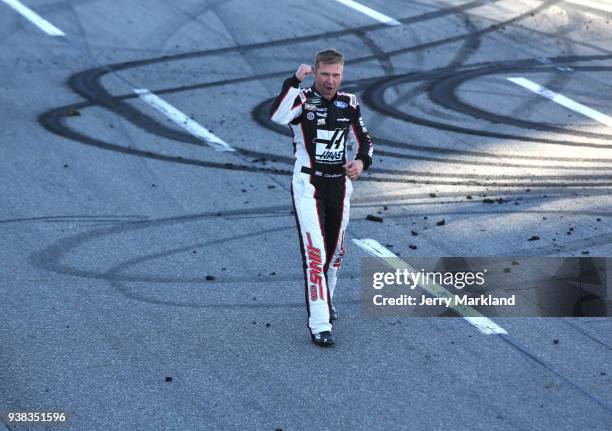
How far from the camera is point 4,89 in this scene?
16203mm

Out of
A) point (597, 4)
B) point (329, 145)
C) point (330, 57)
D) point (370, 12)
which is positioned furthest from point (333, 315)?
point (597, 4)

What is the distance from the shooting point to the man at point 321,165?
25.5ft

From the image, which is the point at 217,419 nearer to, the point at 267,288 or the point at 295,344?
the point at 295,344

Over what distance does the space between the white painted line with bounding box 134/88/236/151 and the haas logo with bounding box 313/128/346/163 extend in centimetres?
574

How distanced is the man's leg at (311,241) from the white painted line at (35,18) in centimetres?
1272

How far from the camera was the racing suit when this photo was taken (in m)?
7.83

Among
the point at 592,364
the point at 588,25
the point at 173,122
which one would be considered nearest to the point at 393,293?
the point at 592,364

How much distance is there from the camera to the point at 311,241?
793cm

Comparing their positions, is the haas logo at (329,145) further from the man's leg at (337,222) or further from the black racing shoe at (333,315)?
the black racing shoe at (333,315)

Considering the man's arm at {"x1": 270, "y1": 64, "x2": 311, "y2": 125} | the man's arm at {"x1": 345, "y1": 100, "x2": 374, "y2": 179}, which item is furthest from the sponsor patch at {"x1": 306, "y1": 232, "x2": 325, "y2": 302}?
the man's arm at {"x1": 270, "y1": 64, "x2": 311, "y2": 125}

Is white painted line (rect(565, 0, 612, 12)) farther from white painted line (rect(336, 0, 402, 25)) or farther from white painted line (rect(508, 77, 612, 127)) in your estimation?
white painted line (rect(508, 77, 612, 127))

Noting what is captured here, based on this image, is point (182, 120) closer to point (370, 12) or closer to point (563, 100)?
point (563, 100)

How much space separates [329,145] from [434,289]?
5.72 ft

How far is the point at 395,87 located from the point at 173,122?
11.4 feet
